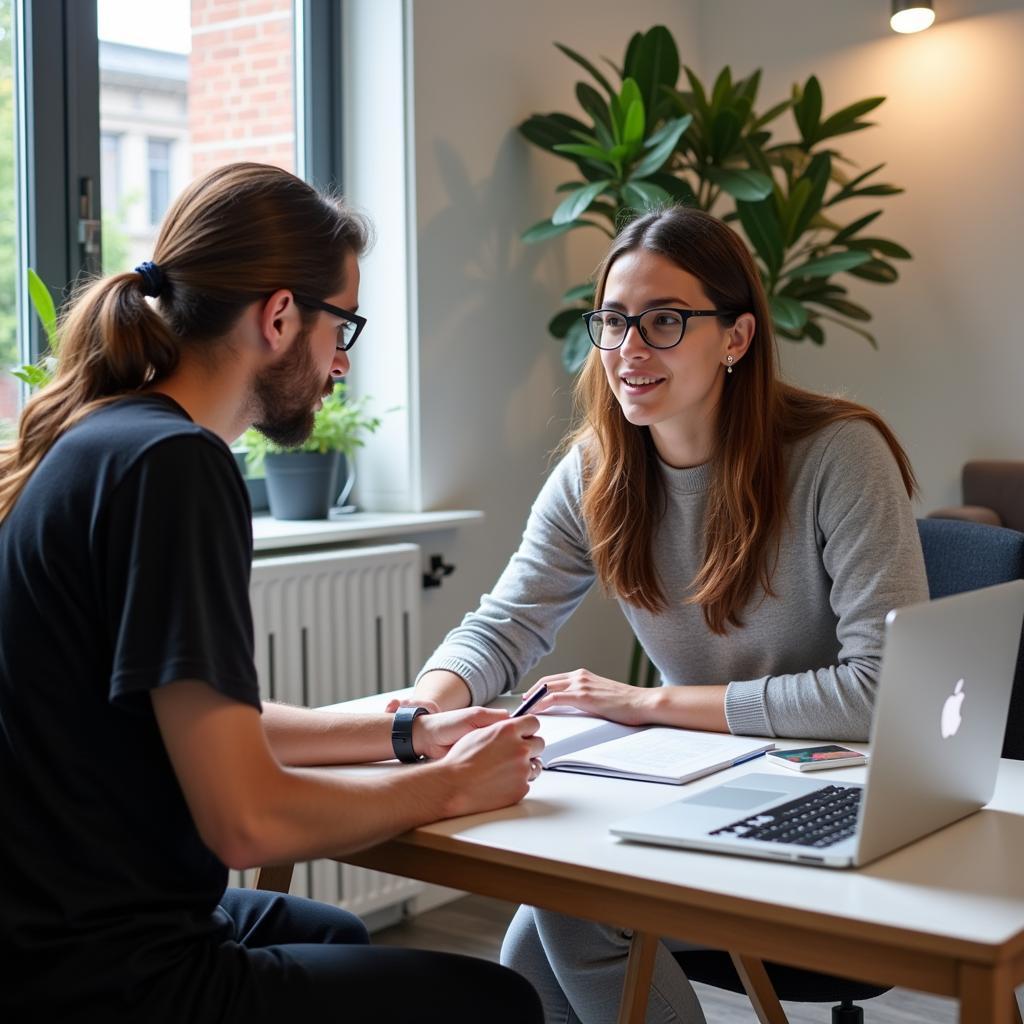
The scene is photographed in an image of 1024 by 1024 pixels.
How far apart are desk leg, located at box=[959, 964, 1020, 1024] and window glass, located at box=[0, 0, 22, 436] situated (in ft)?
7.07

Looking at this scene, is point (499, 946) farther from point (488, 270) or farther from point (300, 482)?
point (488, 270)

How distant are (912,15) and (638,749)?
2.89 m

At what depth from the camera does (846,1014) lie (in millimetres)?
1779

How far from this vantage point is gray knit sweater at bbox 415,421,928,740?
173cm

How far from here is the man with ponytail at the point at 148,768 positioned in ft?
3.78

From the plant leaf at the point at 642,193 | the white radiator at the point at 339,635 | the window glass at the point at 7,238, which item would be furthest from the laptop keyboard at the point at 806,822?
the plant leaf at the point at 642,193

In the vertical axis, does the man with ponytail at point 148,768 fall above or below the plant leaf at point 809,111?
below

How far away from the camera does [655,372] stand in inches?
77.2

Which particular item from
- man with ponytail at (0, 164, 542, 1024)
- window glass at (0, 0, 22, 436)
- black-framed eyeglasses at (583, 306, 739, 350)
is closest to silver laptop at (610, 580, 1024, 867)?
man with ponytail at (0, 164, 542, 1024)

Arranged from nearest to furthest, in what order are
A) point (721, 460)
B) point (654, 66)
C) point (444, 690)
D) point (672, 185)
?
point (444, 690) < point (721, 460) < point (672, 185) < point (654, 66)

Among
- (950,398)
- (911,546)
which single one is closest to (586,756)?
(911,546)

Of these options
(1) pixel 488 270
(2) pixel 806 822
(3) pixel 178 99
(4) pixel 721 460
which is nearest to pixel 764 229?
(1) pixel 488 270

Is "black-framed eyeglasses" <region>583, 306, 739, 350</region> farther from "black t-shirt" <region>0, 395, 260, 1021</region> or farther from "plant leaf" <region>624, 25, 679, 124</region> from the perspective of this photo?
"plant leaf" <region>624, 25, 679, 124</region>

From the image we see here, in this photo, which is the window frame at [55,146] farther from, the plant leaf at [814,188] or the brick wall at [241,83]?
the plant leaf at [814,188]
